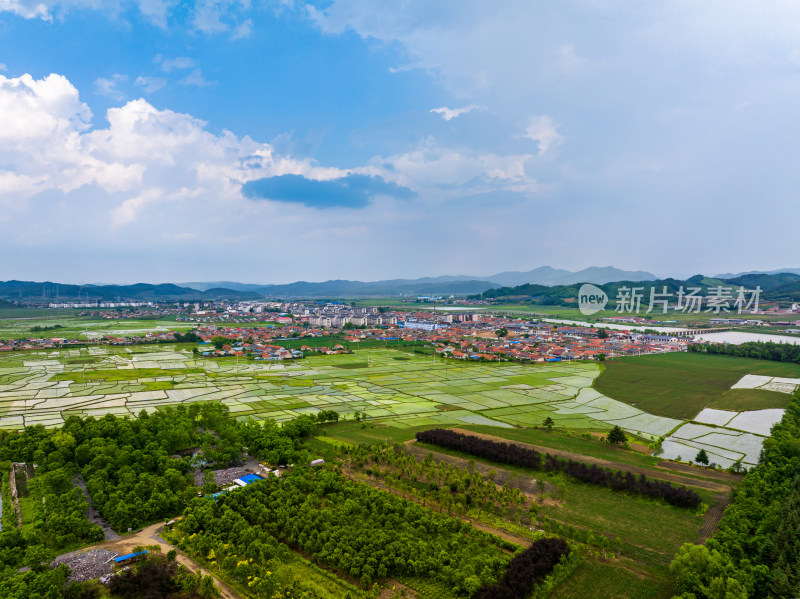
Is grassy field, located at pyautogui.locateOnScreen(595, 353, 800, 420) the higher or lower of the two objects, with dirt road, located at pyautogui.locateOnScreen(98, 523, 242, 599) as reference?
higher

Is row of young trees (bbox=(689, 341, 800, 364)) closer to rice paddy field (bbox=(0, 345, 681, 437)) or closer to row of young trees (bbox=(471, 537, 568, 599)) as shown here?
rice paddy field (bbox=(0, 345, 681, 437))

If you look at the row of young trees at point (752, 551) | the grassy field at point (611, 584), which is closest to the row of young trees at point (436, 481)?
the grassy field at point (611, 584)

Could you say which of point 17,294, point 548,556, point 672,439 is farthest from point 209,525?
point 17,294

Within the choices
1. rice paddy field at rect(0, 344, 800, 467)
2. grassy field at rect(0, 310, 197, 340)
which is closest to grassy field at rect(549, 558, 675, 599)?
rice paddy field at rect(0, 344, 800, 467)

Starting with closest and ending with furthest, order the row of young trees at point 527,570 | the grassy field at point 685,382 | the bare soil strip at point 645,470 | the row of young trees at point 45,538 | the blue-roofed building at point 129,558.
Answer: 1. the row of young trees at point 45,538
2. the row of young trees at point 527,570
3. the blue-roofed building at point 129,558
4. the bare soil strip at point 645,470
5. the grassy field at point 685,382

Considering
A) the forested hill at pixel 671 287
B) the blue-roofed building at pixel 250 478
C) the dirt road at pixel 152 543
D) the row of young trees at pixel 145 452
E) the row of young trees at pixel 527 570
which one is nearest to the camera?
the row of young trees at pixel 527 570

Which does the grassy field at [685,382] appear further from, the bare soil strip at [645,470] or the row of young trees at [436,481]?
the row of young trees at [436,481]

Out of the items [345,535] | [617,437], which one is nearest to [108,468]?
[345,535]
